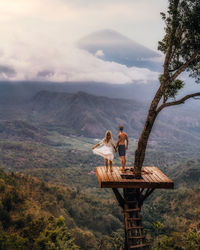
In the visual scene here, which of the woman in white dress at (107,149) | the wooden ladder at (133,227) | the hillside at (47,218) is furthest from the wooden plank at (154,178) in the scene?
the hillside at (47,218)

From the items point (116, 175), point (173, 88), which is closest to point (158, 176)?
point (116, 175)

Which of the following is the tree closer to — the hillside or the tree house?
the tree house

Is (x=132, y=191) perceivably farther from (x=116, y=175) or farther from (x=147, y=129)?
(x=147, y=129)

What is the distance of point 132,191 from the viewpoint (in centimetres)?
998

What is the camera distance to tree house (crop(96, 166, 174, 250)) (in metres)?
9.15

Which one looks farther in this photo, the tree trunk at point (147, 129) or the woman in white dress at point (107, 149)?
the woman in white dress at point (107, 149)

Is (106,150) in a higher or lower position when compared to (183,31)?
lower

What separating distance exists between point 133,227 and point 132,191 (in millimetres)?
1458

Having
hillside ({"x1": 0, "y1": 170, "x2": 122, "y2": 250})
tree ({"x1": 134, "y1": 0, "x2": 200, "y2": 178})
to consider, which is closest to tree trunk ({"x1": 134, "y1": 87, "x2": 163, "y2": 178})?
tree ({"x1": 134, "y1": 0, "x2": 200, "y2": 178})

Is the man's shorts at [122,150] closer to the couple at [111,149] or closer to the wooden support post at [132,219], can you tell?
the couple at [111,149]

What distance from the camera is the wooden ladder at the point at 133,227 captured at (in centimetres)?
908

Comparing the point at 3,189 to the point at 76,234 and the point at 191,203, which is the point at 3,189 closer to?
the point at 76,234

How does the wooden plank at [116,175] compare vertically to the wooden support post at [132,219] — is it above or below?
above

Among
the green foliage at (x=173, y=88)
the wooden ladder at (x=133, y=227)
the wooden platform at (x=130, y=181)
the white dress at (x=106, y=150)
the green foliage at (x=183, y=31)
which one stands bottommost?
the wooden ladder at (x=133, y=227)
